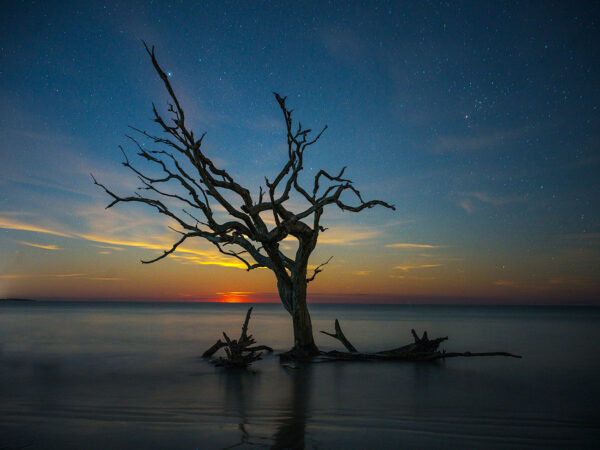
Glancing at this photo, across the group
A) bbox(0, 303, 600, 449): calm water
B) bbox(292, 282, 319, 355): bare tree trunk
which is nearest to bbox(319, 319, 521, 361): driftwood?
bbox(0, 303, 600, 449): calm water

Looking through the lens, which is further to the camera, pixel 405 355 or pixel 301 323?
pixel 405 355

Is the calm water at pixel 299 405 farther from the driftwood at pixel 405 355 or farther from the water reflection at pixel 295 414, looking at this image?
the driftwood at pixel 405 355

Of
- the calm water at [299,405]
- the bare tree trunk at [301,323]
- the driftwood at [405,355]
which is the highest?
the bare tree trunk at [301,323]

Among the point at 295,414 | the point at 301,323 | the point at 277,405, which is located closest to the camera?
the point at 295,414

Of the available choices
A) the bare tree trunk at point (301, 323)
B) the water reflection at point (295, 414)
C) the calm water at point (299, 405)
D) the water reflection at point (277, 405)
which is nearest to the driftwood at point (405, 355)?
the calm water at point (299, 405)

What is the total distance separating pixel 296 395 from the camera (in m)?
8.16

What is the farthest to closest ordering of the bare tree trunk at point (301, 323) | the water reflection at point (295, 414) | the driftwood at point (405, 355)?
the driftwood at point (405, 355)
the bare tree trunk at point (301, 323)
the water reflection at point (295, 414)

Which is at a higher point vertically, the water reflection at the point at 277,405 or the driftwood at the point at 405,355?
the driftwood at the point at 405,355

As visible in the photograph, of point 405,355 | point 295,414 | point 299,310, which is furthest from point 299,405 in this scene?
point 405,355

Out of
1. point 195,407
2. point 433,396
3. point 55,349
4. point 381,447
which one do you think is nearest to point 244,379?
point 195,407

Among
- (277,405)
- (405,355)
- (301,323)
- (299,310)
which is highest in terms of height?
(299,310)

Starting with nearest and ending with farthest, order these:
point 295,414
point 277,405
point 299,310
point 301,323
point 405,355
A: point 295,414 → point 277,405 → point 299,310 → point 301,323 → point 405,355

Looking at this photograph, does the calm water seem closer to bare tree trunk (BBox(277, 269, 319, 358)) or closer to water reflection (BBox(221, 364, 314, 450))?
water reflection (BBox(221, 364, 314, 450))

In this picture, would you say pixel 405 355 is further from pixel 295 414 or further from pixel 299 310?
pixel 295 414
